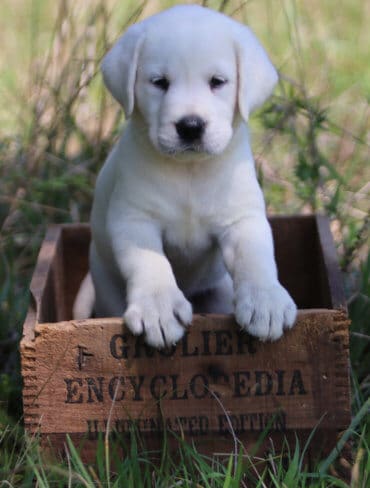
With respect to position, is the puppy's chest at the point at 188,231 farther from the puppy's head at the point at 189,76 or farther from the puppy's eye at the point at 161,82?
the puppy's eye at the point at 161,82

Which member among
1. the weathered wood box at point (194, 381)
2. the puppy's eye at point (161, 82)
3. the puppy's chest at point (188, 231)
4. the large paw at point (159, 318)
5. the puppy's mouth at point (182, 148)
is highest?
the puppy's eye at point (161, 82)

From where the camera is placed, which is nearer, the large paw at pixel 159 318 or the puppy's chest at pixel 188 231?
the large paw at pixel 159 318

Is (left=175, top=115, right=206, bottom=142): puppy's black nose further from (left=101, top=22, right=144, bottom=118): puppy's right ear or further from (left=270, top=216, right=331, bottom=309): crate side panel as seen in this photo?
(left=270, top=216, right=331, bottom=309): crate side panel

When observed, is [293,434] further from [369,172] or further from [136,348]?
[369,172]

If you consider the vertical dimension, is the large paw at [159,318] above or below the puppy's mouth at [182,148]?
below

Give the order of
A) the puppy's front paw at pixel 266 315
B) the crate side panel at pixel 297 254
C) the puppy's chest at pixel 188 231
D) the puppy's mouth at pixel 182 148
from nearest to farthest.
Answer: the puppy's front paw at pixel 266 315 < the puppy's mouth at pixel 182 148 < the puppy's chest at pixel 188 231 < the crate side panel at pixel 297 254

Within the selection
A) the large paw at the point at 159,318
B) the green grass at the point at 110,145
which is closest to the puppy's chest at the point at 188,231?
the large paw at the point at 159,318

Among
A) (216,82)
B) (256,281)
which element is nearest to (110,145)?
(216,82)
